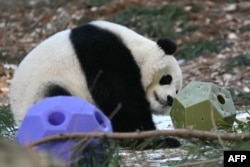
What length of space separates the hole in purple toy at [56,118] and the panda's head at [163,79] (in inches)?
68.7

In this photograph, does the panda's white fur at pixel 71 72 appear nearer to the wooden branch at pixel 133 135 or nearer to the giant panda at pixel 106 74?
the giant panda at pixel 106 74

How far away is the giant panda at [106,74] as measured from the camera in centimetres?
535

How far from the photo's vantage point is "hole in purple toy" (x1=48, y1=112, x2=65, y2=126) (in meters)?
3.99

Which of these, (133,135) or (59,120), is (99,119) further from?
(133,135)

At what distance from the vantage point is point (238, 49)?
10.8 metres

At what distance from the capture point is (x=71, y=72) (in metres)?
5.41

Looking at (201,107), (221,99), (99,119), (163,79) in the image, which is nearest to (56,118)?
(99,119)

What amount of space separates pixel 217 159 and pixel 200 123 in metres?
1.49

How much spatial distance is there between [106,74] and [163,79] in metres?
0.48

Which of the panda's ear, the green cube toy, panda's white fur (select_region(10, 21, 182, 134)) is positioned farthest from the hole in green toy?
the panda's ear

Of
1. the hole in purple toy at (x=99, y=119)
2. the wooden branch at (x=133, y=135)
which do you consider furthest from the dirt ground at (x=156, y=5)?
the wooden branch at (x=133, y=135)

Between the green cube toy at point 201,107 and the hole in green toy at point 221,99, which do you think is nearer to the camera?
the green cube toy at point 201,107

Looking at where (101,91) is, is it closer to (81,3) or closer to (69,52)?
(69,52)

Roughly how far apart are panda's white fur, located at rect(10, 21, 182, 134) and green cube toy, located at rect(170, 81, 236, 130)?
1.06 ft
